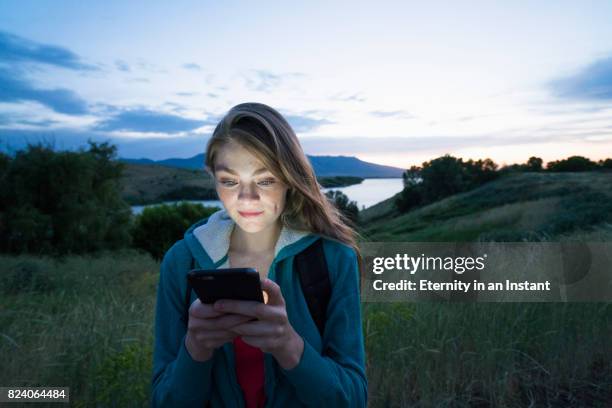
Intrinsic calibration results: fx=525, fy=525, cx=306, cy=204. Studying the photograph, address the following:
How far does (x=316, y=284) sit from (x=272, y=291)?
0.34m

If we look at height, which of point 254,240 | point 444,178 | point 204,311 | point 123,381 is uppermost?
point 444,178

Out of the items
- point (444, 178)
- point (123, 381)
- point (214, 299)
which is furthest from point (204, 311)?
point (444, 178)

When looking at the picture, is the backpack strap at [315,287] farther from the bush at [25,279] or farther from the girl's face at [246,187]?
the bush at [25,279]

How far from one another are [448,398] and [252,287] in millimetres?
2201

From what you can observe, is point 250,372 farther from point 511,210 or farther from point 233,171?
point 511,210

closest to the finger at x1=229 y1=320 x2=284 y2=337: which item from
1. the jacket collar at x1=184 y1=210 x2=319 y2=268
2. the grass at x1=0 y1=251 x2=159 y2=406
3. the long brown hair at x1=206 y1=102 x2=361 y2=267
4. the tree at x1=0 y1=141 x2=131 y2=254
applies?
the jacket collar at x1=184 y1=210 x2=319 y2=268

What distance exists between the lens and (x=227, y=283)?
125 centimetres

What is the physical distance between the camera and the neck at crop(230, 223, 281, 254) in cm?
178

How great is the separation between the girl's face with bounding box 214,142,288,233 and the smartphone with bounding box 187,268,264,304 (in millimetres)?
376

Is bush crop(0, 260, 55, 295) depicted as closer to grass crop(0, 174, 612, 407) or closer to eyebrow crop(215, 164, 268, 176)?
grass crop(0, 174, 612, 407)

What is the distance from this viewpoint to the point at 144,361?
3.07 metres

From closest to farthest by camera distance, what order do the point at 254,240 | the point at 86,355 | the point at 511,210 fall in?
the point at 254,240
the point at 86,355
the point at 511,210

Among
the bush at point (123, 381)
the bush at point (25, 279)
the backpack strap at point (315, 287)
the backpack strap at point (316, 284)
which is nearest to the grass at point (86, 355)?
the bush at point (123, 381)

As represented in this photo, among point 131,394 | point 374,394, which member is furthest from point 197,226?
point 374,394
